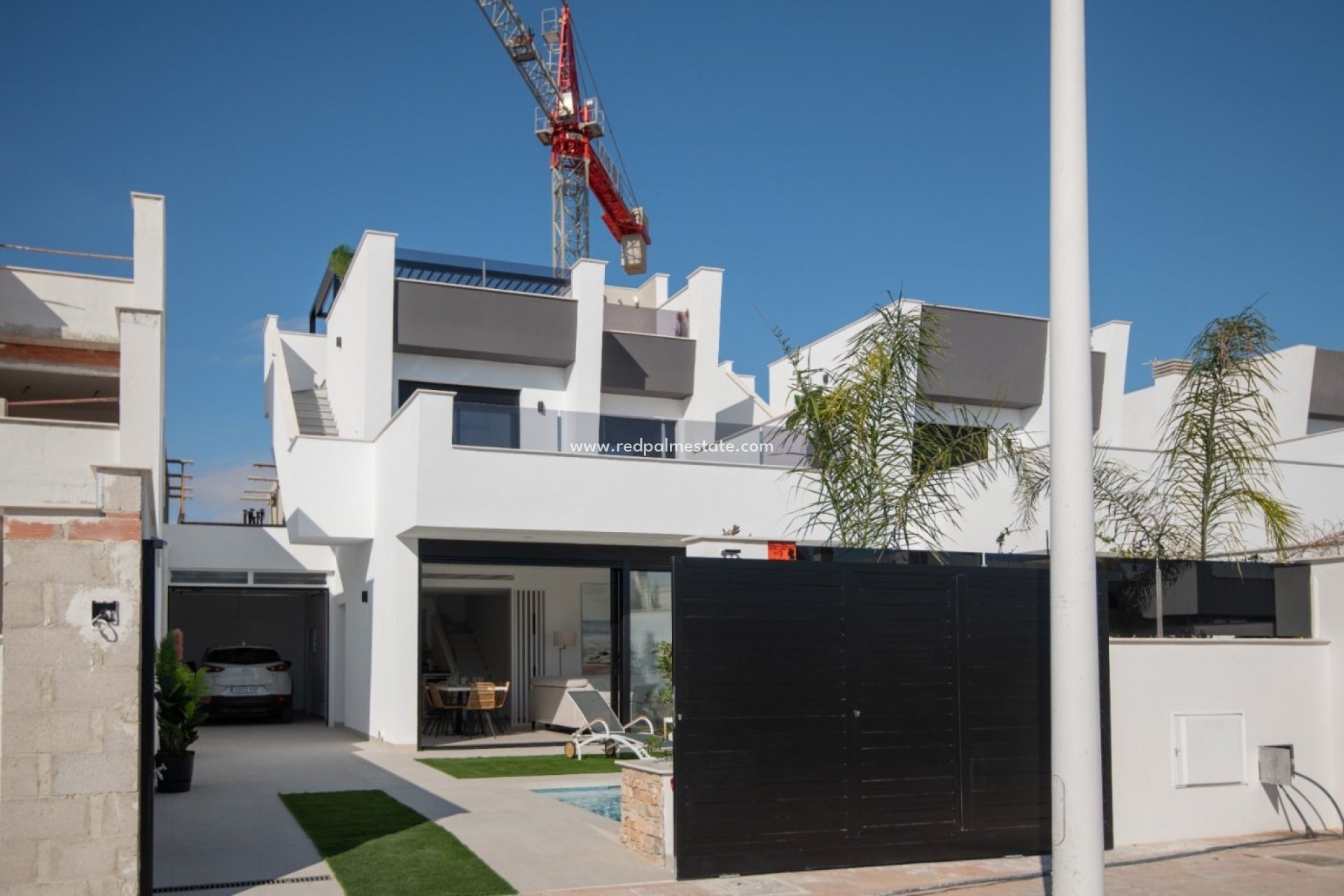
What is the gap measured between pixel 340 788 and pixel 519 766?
9.18 ft

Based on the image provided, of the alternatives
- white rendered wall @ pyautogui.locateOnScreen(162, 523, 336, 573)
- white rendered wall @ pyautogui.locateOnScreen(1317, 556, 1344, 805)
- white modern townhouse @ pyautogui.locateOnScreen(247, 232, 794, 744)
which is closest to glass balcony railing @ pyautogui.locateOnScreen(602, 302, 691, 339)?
white modern townhouse @ pyautogui.locateOnScreen(247, 232, 794, 744)

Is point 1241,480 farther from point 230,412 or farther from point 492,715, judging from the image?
point 230,412

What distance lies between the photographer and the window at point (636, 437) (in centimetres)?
1706

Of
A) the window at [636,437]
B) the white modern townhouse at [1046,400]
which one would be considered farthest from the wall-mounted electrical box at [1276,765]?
the window at [636,437]

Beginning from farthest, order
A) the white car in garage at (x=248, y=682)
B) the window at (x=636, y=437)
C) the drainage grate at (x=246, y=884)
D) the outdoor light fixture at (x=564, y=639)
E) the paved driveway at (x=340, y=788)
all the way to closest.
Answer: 1. the outdoor light fixture at (x=564, y=639)
2. the white car in garage at (x=248, y=682)
3. the window at (x=636, y=437)
4. the paved driveway at (x=340, y=788)
5. the drainage grate at (x=246, y=884)

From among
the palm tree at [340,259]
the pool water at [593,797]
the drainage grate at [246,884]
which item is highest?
the palm tree at [340,259]

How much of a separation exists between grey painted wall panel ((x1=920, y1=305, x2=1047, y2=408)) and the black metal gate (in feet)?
42.1

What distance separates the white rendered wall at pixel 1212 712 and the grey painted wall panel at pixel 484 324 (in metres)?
13.9

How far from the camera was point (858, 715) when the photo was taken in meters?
8.53

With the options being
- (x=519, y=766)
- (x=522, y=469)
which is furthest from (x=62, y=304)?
(x=519, y=766)

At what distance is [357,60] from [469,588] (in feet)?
29.3

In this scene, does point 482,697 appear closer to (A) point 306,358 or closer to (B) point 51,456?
(B) point 51,456

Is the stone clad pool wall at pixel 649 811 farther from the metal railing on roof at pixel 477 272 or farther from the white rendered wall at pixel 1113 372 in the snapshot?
the white rendered wall at pixel 1113 372

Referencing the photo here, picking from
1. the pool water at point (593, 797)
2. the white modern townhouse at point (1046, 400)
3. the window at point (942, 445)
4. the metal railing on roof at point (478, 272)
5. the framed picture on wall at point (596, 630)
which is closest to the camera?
the window at point (942, 445)
